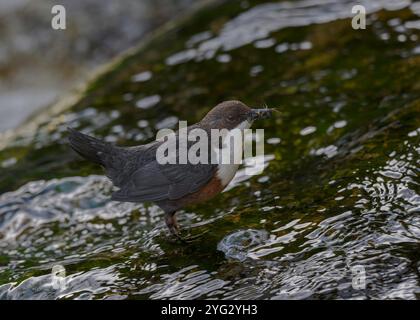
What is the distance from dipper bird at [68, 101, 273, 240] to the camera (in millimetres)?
4320

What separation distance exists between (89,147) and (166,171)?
0.51 metres

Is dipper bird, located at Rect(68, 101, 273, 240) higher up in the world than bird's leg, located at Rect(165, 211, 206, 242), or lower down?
higher up

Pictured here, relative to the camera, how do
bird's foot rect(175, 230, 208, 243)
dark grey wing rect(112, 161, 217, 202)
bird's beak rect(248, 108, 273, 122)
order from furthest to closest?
bird's beak rect(248, 108, 273, 122)
bird's foot rect(175, 230, 208, 243)
dark grey wing rect(112, 161, 217, 202)

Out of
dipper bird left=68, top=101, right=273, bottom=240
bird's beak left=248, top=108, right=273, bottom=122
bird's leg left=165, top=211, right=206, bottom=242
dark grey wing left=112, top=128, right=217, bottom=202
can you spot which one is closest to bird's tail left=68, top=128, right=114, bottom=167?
dipper bird left=68, top=101, right=273, bottom=240

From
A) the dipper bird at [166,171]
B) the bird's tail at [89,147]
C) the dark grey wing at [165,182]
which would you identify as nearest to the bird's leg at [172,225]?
the dipper bird at [166,171]

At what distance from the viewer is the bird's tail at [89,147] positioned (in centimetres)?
439

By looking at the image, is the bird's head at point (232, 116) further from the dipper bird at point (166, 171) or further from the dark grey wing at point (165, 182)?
the dark grey wing at point (165, 182)

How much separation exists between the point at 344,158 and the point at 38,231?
2318mm

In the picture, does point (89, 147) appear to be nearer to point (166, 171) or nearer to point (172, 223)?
point (166, 171)

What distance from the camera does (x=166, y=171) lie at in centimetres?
439

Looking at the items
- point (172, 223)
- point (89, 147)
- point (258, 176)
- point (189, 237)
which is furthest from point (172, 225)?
point (258, 176)

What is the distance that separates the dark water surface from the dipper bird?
0.92 ft

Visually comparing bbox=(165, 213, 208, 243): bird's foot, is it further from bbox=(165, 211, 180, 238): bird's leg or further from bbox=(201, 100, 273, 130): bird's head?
bbox=(201, 100, 273, 130): bird's head
